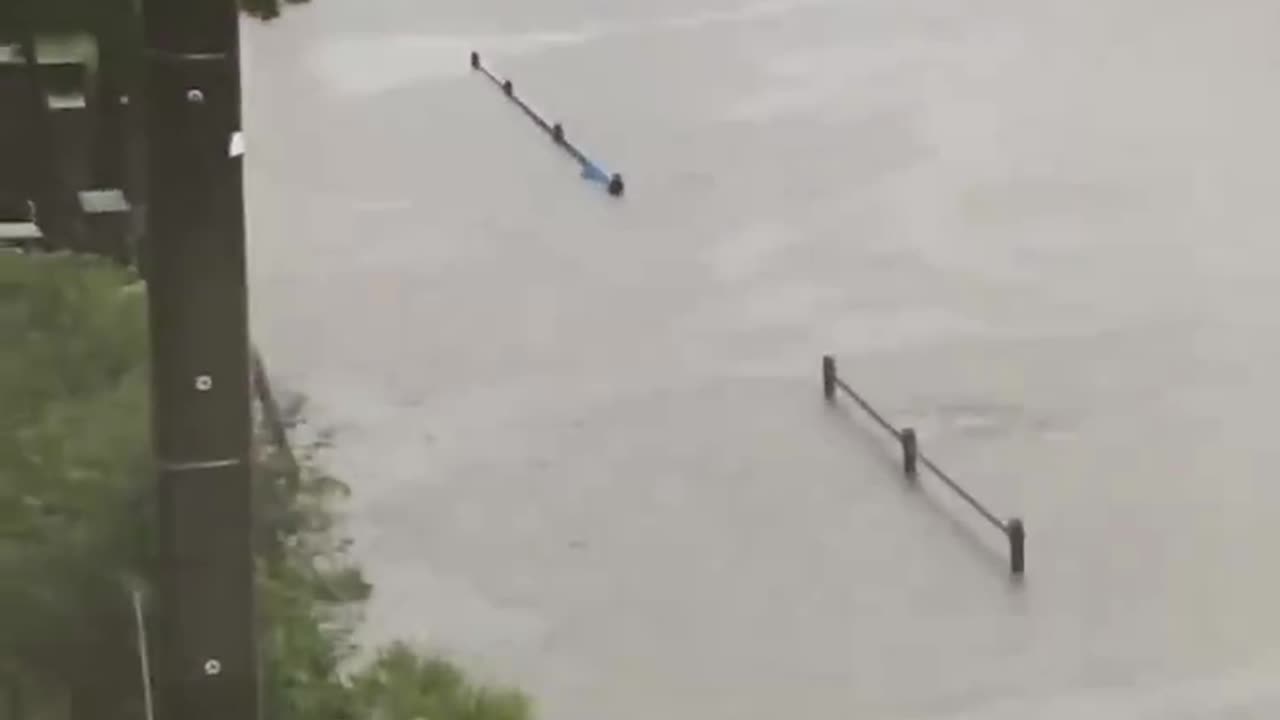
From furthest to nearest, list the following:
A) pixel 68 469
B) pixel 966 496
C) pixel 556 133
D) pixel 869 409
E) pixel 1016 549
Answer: pixel 556 133 → pixel 869 409 → pixel 966 496 → pixel 1016 549 → pixel 68 469

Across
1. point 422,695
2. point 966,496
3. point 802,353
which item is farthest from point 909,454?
point 422,695

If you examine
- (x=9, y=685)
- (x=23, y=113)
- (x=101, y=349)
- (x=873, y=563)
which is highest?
(x=23, y=113)

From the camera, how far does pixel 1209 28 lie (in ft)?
22.1

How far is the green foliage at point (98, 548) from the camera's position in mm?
1650

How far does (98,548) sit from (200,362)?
29 cm

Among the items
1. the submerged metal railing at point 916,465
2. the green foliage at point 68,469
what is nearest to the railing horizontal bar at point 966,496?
the submerged metal railing at point 916,465

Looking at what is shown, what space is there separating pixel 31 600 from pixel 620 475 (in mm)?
1898

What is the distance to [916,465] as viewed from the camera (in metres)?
3.50

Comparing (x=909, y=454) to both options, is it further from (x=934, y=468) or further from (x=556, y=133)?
(x=556, y=133)

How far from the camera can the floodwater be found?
2887 mm

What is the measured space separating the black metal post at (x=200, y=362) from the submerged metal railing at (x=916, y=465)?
5.91 feet

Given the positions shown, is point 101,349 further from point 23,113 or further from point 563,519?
point 23,113

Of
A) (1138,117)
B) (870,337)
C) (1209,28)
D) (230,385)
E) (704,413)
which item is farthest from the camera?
(1209,28)

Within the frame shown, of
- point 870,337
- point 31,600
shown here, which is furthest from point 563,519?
point 31,600
